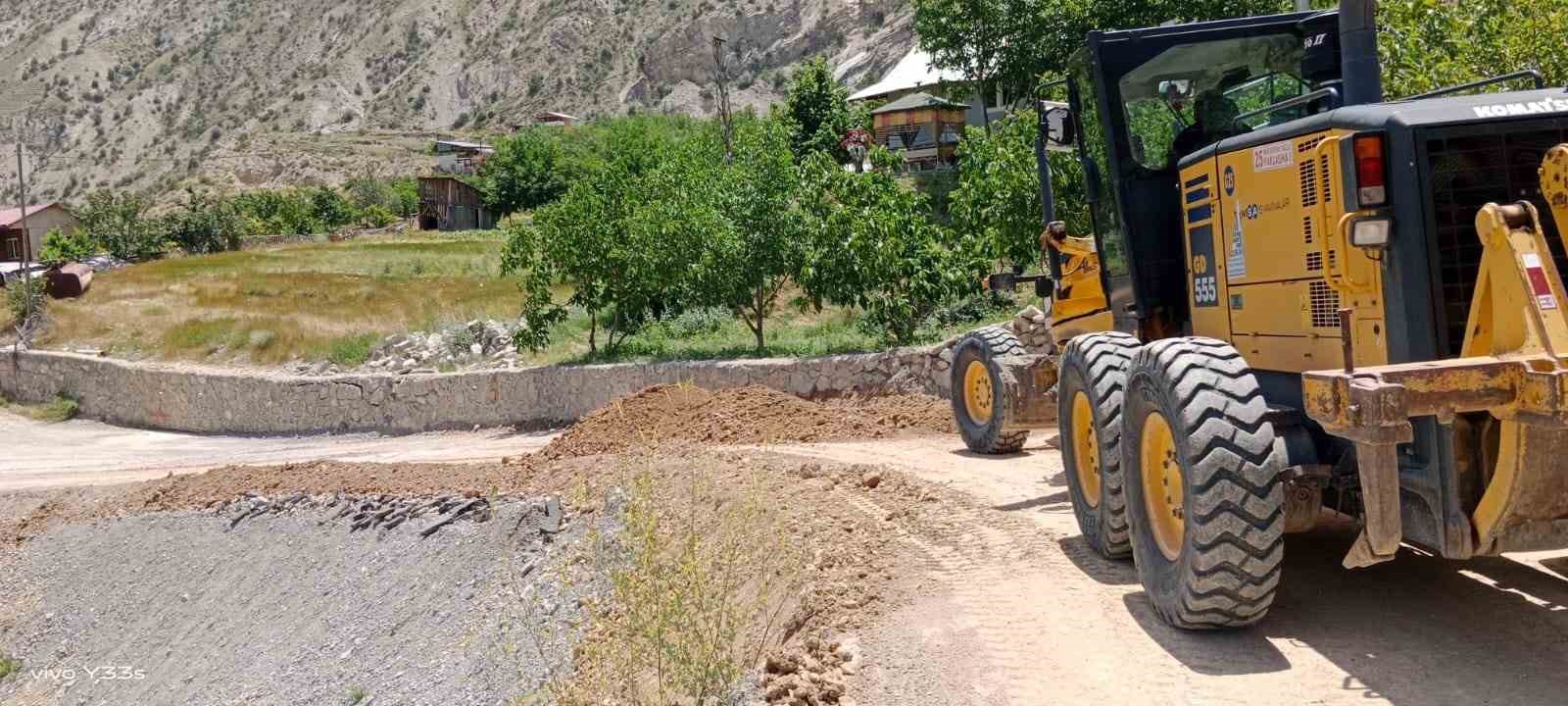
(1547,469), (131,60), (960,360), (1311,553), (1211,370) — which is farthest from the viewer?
(131,60)

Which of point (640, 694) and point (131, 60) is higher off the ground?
point (131, 60)

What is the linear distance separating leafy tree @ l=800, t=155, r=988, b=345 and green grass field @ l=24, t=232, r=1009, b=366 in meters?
0.67

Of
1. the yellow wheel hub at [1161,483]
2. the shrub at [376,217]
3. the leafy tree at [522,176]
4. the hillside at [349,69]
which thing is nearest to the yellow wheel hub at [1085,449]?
the yellow wheel hub at [1161,483]

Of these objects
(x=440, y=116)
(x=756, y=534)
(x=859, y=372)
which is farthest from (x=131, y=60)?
(x=756, y=534)

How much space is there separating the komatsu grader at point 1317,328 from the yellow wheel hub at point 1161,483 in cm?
1

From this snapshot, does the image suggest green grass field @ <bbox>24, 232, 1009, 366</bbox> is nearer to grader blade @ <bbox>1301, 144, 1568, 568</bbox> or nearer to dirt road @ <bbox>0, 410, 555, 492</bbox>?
dirt road @ <bbox>0, 410, 555, 492</bbox>

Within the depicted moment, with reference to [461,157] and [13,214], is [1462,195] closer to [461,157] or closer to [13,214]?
[13,214]

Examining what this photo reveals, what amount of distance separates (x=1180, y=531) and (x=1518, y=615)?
168 centimetres

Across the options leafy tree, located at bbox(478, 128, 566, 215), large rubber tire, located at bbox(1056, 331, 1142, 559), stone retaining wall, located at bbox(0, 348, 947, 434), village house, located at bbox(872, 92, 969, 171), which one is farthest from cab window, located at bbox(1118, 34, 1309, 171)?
leafy tree, located at bbox(478, 128, 566, 215)

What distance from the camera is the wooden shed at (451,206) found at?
84188mm

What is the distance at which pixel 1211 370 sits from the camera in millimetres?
5934

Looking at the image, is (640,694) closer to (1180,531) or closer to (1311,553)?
(1180,531)

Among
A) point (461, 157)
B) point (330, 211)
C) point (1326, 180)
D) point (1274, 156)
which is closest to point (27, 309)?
point (1274, 156)

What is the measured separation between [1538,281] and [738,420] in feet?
42.6
